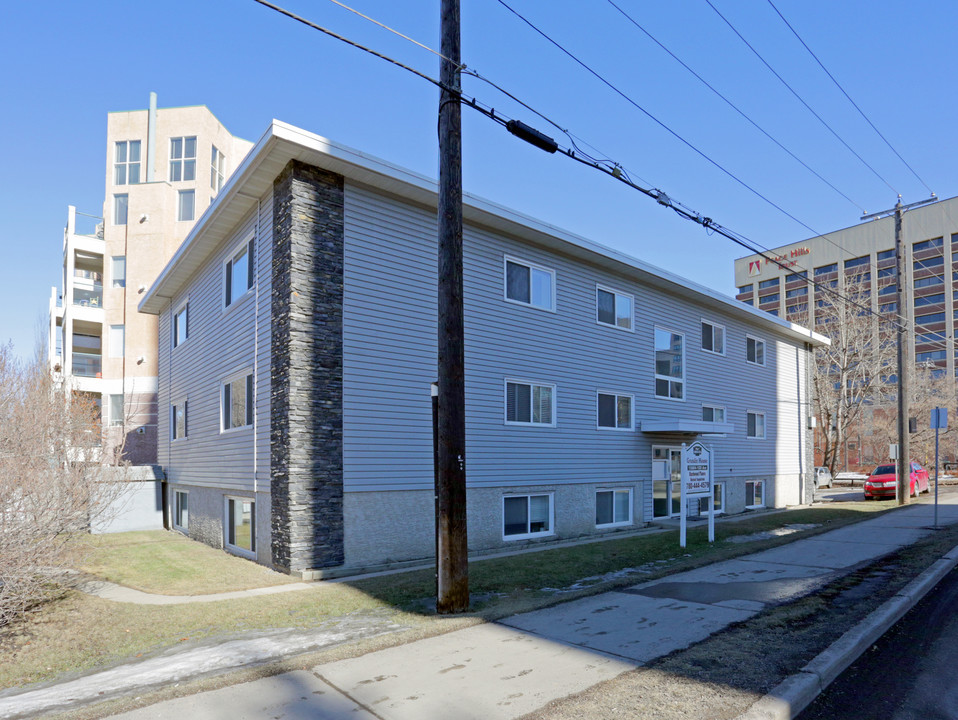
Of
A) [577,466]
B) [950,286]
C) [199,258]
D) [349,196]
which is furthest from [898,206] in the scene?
[950,286]

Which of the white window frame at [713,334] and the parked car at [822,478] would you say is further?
the parked car at [822,478]

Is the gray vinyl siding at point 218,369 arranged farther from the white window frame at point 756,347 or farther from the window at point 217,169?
the white window frame at point 756,347

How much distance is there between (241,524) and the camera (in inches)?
583

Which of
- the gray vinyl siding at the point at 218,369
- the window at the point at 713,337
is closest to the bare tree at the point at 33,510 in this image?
the gray vinyl siding at the point at 218,369

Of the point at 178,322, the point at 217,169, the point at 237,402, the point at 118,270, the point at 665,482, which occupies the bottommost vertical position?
the point at 665,482

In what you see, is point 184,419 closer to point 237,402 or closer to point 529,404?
point 237,402

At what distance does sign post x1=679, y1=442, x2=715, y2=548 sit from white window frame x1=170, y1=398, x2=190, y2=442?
13.4 meters

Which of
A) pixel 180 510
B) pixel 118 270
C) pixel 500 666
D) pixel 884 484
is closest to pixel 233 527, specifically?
pixel 180 510

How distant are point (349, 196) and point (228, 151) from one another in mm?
30042

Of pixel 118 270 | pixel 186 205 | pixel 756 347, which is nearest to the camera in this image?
pixel 756 347

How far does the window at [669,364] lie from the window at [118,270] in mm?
26395

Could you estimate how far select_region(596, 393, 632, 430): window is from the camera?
18875 millimetres

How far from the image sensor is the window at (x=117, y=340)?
32.6m

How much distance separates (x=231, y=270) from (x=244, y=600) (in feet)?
29.0
